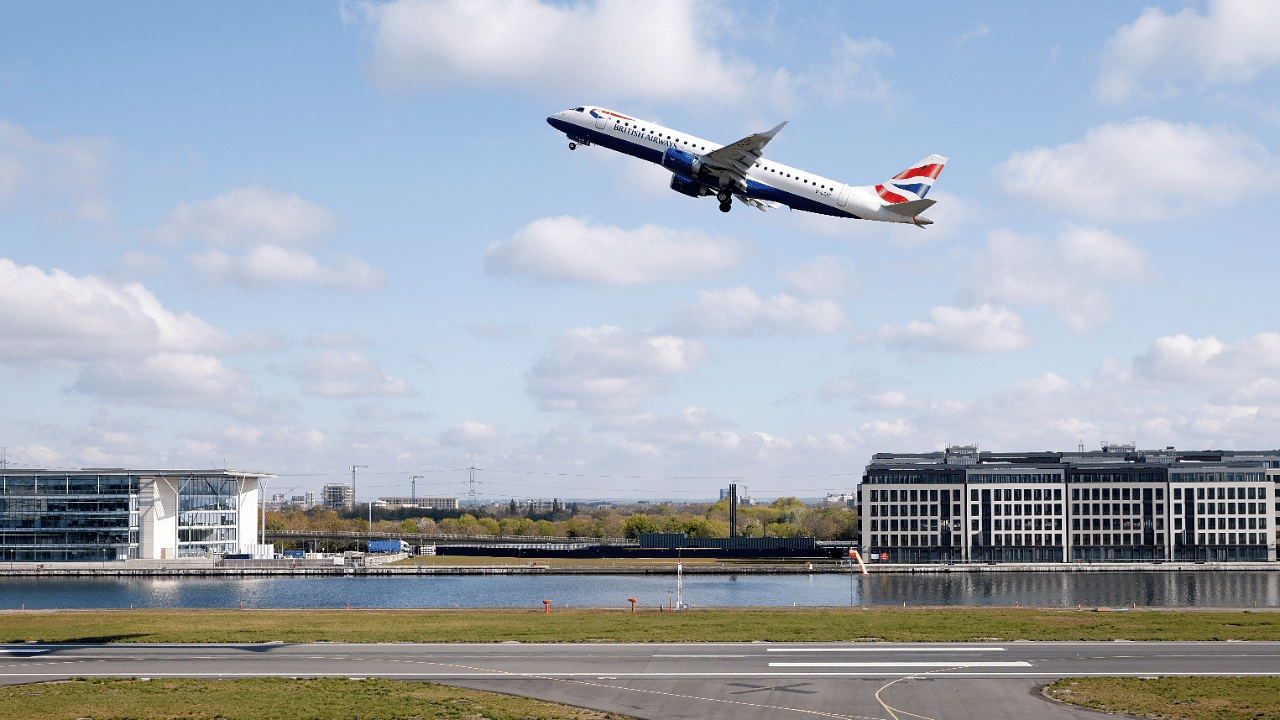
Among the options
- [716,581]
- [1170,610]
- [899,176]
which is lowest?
[716,581]

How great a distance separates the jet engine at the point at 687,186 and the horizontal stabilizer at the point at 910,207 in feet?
46.2

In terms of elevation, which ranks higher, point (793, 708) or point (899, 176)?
point (899, 176)

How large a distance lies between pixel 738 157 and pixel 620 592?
103620 millimetres

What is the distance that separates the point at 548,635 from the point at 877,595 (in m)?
102

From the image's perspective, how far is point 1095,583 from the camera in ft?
621

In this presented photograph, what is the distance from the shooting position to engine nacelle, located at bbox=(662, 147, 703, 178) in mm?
80812

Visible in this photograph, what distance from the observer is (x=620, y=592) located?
169 meters

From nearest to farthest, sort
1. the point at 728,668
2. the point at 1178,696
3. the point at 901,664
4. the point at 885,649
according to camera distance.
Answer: the point at 1178,696 → the point at 728,668 → the point at 901,664 → the point at 885,649

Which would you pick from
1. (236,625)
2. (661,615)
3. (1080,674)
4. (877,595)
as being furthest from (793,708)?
(877,595)

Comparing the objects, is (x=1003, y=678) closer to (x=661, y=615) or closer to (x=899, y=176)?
(x=661, y=615)

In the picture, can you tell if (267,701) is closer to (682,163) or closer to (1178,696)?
(1178,696)

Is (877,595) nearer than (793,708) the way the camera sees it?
No

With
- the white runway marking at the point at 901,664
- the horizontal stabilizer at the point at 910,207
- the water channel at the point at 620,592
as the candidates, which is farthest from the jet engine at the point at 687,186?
the water channel at the point at 620,592

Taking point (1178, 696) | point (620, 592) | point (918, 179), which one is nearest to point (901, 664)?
point (1178, 696)
